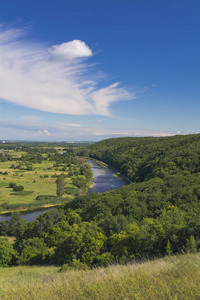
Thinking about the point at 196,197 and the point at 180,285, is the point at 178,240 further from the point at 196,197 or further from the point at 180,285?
the point at 196,197

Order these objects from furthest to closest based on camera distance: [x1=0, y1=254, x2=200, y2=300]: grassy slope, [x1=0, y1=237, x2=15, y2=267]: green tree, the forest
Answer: [x1=0, y1=237, x2=15, y2=267]: green tree, the forest, [x1=0, y1=254, x2=200, y2=300]: grassy slope

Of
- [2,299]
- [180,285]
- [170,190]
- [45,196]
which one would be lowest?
[45,196]

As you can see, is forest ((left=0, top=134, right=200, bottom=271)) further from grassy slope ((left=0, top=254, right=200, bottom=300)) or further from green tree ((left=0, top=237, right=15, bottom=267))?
grassy slope ((left=0, top=254, right=200, bottom=300))

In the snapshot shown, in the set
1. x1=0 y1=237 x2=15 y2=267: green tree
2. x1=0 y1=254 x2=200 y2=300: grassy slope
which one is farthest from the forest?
x1=0 y1=254 x2=200 y2=300: grassy slope

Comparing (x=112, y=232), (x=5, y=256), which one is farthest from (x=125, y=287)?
(x=5, y=256)

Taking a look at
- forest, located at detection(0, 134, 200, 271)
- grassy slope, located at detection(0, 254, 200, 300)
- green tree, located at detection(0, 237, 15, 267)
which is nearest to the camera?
grassy slope, located at detection(0, 254, 200, 300)

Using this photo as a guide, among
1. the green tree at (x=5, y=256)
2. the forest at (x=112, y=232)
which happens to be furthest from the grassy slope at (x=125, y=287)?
the green tree at (x=5, y=256)

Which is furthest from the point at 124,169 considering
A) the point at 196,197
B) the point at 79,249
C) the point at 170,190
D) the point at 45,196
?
the point at 79,249

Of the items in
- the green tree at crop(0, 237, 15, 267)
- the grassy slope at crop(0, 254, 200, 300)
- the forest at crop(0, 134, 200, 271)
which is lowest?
the green tree at crop(0, 237, 15, 267)

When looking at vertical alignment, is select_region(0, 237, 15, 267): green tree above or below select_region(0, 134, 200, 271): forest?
below

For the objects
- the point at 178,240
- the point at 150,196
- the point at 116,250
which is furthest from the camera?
the point at 150,196

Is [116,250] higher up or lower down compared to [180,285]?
lower down
